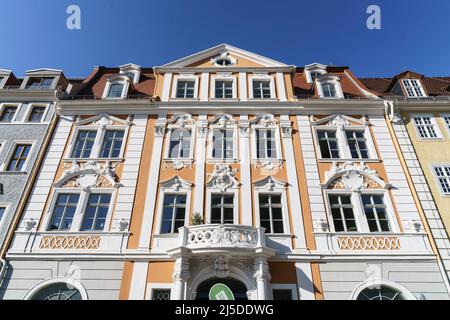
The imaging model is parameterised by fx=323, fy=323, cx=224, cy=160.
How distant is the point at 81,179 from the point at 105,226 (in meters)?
3.08

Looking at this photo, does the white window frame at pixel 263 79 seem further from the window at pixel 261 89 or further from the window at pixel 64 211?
the window at pixel 64 211

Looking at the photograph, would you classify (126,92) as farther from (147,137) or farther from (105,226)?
(105,226)

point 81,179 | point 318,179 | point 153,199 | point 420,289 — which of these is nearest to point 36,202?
point 81,179

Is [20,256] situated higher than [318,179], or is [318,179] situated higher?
[318,179]

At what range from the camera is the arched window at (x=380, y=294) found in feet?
41.4

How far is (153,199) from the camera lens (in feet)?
49.6

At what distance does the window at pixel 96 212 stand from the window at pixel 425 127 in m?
16.9

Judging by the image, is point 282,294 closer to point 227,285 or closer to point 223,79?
point 227,285

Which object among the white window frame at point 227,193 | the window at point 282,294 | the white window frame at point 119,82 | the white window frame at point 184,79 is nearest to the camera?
the window at point 282,294

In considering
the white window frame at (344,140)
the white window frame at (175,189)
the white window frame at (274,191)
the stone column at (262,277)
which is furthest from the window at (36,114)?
A: the white window frame at (344,140)

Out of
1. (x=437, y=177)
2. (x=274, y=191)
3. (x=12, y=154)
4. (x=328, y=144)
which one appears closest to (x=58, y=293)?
(x=12, y=154)

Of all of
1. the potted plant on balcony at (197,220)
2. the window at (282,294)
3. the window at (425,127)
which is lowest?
the window at (282,294)

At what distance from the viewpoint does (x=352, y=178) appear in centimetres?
1588

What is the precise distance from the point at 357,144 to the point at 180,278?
11.5 m
